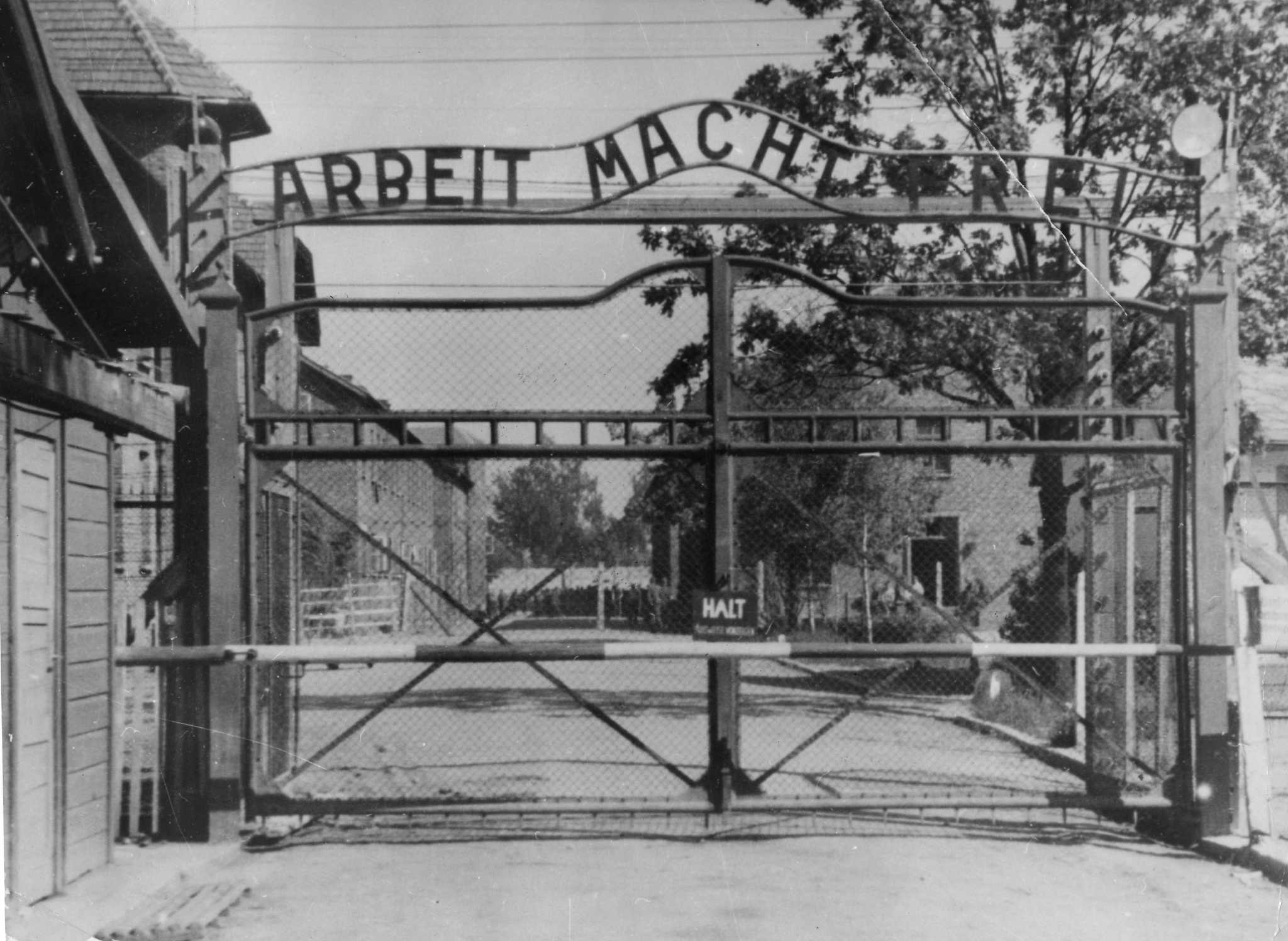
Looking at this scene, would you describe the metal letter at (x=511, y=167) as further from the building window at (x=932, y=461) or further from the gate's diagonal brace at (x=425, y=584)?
the building window at (x=932, y=461)

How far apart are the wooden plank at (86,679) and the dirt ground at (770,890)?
126cm

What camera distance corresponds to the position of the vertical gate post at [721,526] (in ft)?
26.1

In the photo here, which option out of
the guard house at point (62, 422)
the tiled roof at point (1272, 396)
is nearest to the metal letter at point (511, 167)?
the guard house at point (62, 422)

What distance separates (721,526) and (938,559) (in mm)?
21792

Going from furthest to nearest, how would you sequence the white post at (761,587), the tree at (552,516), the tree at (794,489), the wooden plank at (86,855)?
the white post at (761,587) → the tree at (794,489) → the tree at (552,516) → the wooden plank at (86,855)

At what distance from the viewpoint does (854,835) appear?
25.9 ft

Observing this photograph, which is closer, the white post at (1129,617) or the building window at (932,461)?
the white post at (1129,617)

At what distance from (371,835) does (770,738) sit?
5.82m

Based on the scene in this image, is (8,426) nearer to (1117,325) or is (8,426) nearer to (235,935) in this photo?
(235,935)

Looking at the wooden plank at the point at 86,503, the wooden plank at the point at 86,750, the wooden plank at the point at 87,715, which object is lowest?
the wooden plank at the point at 86,750

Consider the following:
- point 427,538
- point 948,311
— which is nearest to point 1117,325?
point 948,311

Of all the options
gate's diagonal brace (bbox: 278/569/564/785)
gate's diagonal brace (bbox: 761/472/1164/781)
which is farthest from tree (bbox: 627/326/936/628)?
gate's diagonal brace (bbox: 278/569/564/785)

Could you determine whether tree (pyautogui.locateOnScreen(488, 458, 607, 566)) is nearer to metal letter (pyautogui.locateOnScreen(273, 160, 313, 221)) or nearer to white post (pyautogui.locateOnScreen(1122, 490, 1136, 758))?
metal letter (pyautogui.locateOnScreen(273, 160, 313, 221))

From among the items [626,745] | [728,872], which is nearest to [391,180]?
[728,872]
